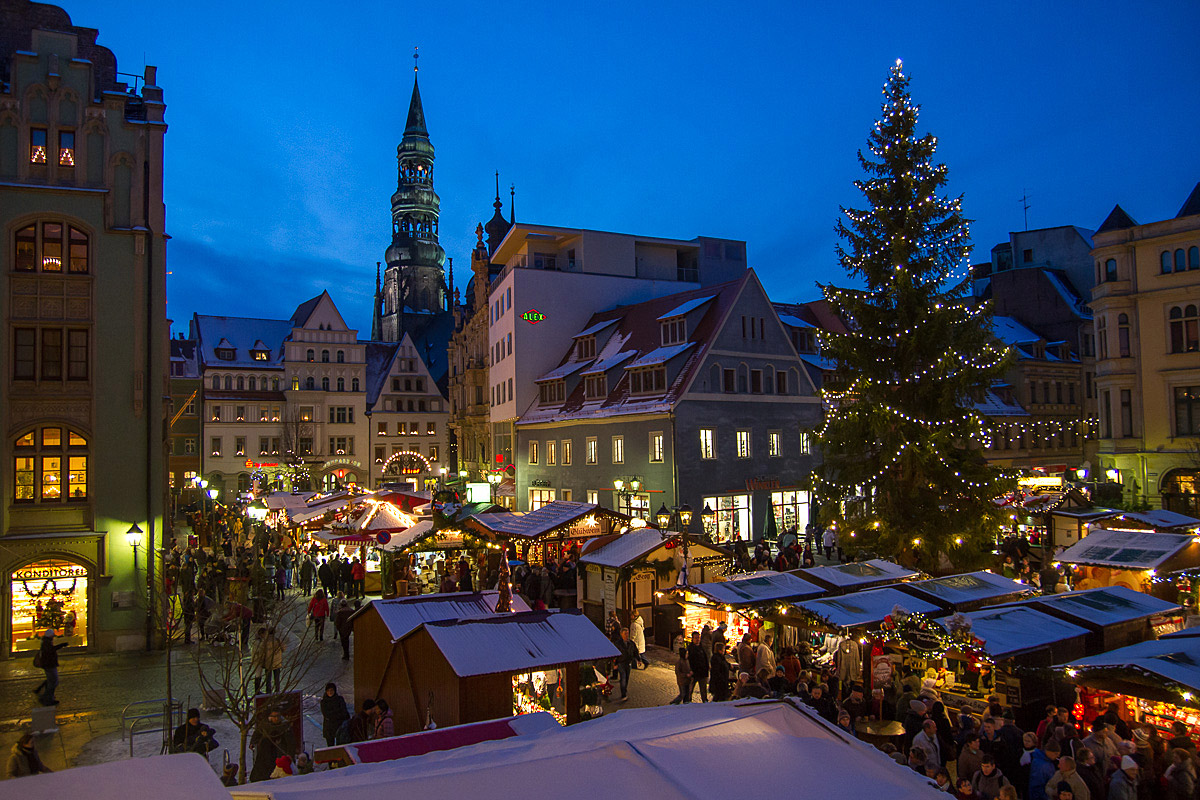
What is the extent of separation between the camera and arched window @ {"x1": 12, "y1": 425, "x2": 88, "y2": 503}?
70.2 ft

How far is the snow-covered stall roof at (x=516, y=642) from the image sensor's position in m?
11.7

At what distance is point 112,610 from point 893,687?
62.8 ft

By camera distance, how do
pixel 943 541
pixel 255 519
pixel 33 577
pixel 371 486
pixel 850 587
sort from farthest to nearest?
pixel 371 486, pixel 255 519, pixel 943 541, pixel 33 577, pixel 850 587

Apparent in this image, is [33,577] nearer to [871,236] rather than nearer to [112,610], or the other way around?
[112,610]

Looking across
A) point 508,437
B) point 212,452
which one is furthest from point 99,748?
point 212,452

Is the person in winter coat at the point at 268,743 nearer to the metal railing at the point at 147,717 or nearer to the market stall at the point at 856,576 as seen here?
the metal railing at the point at 147,717

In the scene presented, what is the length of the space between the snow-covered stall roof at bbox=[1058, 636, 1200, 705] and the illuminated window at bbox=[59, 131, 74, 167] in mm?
25347

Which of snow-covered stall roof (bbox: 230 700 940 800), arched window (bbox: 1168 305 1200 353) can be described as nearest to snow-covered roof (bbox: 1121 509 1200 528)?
arched window (bbox: 1168 305 1200 353)

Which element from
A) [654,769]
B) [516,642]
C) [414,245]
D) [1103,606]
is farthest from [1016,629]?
[414,245]

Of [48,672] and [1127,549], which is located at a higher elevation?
[1127,549]

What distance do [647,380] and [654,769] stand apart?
109ft

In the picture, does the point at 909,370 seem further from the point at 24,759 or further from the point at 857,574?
the point at 24,759

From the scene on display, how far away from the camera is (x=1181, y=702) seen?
1048cm

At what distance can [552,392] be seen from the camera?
149ft
